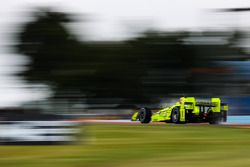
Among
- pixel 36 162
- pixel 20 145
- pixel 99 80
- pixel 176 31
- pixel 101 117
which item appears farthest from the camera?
pixel 176 31

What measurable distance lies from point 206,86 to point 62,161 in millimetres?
31978

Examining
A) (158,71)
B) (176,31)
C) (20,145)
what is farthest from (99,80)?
(20,145)

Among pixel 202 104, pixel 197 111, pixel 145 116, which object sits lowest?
pixel 145 116

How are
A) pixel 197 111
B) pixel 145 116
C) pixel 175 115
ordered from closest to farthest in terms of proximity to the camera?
1. pixel 197 111
2. pixel 175 115
3. pixel 145 116

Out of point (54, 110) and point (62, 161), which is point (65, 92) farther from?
point (62, 161)

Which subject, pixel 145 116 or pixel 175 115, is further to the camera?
pixel 145 116

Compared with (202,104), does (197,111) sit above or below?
below

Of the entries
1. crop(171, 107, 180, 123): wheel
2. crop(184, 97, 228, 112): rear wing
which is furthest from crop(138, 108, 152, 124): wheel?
crop(184, 97, 228, 112): rear wing

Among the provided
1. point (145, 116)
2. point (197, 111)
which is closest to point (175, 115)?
point (197, 111)

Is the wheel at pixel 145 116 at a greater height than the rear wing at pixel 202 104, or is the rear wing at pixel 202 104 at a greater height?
the rear wing at pixel 202 104

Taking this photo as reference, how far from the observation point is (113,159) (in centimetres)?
755

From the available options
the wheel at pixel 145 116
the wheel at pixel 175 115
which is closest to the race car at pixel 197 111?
the wheel at pixel 175 115

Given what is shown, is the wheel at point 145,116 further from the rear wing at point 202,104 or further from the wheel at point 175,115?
the rear wing at point 202,104

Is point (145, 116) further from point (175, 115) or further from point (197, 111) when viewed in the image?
Result: point (197, 111)
